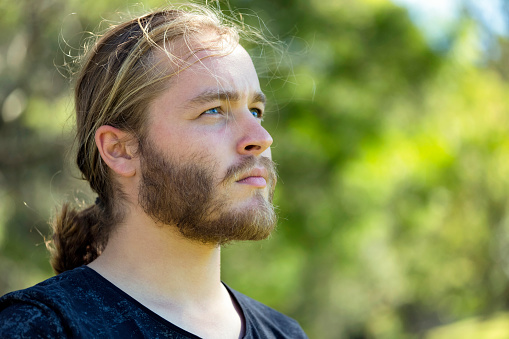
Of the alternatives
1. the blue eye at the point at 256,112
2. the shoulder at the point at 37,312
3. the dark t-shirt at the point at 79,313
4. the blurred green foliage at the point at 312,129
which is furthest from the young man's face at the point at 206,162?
the blurred green foliage at the point at 312,129

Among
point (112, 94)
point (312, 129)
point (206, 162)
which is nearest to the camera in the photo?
point (206, 162)

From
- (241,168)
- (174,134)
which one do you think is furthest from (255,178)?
(174,134)

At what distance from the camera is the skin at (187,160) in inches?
71.2

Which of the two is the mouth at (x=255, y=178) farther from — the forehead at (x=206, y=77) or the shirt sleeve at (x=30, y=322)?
the shirt sleeve at (x=30, y=322)

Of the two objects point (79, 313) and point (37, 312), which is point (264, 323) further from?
point (37, 312)

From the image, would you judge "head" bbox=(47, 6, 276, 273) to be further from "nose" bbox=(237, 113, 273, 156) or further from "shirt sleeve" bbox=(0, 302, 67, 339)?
"shirt sleeve" bbox=(0, 302, 67, 339)

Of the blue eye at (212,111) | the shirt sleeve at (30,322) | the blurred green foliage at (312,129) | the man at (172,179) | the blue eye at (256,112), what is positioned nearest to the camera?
the shirt sleeve at (30,322)

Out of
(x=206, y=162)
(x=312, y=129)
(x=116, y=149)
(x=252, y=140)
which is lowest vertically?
(x=116, y=149)

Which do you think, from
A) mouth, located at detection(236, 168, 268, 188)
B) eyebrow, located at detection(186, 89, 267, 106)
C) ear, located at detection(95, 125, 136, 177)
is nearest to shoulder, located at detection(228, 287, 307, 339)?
mouth, located at detection(236, 168, 268, 188)

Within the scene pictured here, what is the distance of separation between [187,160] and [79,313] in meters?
0.57

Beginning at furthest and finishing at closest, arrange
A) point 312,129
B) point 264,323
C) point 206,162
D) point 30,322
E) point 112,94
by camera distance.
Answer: point 312,129
point 264,323
point 112,94
point 206,162
point 30,322

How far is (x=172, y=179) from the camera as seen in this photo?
1855 millimetres

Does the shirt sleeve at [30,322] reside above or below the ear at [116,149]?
below

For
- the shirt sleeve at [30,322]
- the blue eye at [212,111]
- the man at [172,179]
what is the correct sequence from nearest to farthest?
1. the shirt sleeve at [30,322]
2. the man at [172,179]
3. the blue eye at [212,111]
